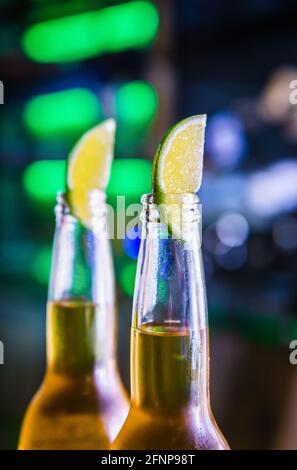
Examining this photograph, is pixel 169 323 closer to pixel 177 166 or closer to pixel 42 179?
pixel 177 166

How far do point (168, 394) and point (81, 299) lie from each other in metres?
0.11

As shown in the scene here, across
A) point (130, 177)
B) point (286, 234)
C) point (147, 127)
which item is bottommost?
point (286, 234)

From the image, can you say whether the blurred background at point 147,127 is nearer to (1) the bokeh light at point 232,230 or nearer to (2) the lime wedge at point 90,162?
(1) the bokeh light at point 232,230

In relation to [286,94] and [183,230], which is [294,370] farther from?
[286,94]

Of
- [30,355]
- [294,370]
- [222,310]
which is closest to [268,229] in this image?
[222,310]

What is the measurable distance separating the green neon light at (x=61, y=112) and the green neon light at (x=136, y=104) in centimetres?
23

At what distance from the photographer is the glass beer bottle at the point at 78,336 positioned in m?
0.46

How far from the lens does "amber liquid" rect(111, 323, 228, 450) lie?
15.2 inches

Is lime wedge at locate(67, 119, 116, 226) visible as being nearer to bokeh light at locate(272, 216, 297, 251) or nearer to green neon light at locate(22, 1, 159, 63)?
bokeh light at locate(272, 216, 297, 251)

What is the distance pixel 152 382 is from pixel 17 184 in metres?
4.07

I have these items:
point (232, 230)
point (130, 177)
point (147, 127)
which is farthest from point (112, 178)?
point (232, 230)

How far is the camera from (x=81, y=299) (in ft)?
1.55

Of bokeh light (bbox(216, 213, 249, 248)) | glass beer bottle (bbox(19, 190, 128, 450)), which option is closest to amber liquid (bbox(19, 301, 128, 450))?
glass beer bottle (bbox(19, 190, 128, 450))

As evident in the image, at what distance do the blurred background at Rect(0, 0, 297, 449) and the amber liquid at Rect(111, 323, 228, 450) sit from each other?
1.80 meters
